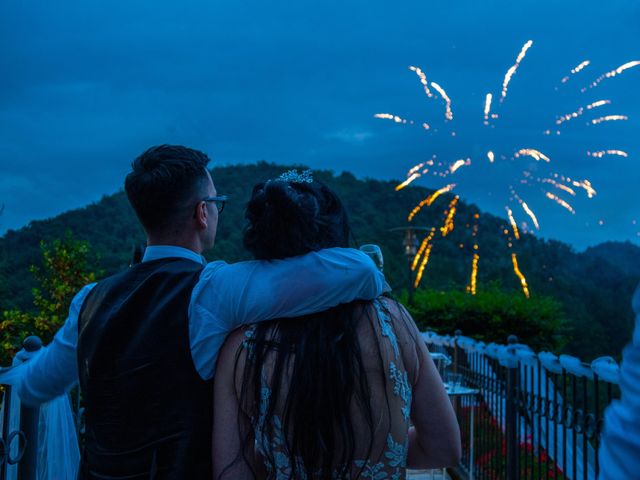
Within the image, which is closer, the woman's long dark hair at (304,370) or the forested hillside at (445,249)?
the woman's long dark hair at (304,370)

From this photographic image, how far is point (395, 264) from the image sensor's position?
3428cm

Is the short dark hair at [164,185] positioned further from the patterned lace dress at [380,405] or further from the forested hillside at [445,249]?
the forested hillside at [445,249]

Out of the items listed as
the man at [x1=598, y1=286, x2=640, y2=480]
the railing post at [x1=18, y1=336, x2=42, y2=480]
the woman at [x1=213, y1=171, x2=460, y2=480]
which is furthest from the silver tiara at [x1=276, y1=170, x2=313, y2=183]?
the railing post at [x1=18, y1=336, x2=42, y2=480]

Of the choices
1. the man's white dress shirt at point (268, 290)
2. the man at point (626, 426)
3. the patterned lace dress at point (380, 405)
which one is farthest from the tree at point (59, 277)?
the man at point (626, 426)

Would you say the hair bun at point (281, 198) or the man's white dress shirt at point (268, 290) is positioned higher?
the hair bun at point (281, 198)

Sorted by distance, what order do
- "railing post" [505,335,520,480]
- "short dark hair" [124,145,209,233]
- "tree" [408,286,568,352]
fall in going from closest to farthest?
"short dark hair" [124,145,209,233], "railing post" [505,335,520,480], "tree" [408,286,568,352]

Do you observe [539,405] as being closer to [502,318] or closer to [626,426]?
[626,426]

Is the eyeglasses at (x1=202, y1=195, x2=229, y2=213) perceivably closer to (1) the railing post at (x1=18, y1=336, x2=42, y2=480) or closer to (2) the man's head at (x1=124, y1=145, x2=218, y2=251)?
(2) the man's head at (x1=124, y1=145, x2=218, y2=251)

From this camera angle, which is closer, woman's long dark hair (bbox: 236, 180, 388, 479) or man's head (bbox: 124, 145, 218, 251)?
woman's long dark hair (bbox: 236, 180, 388, 479)

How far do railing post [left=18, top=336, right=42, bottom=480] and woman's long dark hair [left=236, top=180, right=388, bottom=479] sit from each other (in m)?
1.27

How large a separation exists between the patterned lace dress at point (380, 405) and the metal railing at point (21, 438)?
128 centimetres

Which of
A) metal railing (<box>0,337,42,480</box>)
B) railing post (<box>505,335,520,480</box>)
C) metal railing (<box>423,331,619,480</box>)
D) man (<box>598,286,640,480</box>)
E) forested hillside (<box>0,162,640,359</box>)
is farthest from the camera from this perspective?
forested hillside (<box>0,162,640,359</box>)

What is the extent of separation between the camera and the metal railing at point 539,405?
8.18ft

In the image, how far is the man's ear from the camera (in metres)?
1.87
